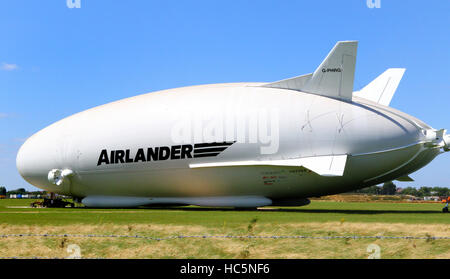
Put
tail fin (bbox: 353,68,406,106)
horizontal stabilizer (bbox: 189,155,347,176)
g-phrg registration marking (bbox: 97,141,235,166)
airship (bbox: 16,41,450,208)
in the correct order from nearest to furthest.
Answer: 1. horizontal stabilizer (bbox: 189,155,347,176)
2. airship (bbox: 16,41,450,208)
3. g-phrg registration marking (bbox: 97,141,235,166)
4. tail fin (bbox: 353,68,406,106)

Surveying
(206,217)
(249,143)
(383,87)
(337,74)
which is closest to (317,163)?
(249,143)

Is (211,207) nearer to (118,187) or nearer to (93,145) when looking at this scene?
(118,187)

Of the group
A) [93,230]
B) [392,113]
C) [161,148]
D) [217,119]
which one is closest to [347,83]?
[392,113]

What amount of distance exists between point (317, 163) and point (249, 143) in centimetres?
503

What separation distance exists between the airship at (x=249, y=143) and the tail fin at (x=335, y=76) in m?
0.07

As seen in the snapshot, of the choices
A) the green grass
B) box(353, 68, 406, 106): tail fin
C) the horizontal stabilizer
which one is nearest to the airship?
the horizontal stabilizer

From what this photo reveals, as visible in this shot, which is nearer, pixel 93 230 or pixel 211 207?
pixel 93 230

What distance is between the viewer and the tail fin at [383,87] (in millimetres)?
41250

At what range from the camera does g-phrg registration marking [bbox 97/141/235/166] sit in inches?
1400

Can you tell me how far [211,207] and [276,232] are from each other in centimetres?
2354

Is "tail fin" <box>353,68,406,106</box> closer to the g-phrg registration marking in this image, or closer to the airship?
the airship

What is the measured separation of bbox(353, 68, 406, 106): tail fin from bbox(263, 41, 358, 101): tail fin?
6455 millimetres
